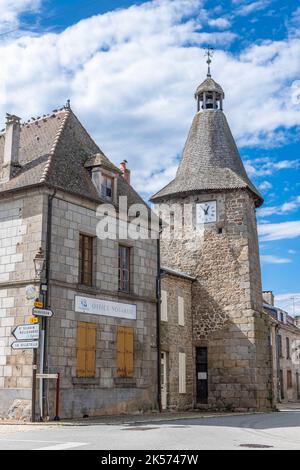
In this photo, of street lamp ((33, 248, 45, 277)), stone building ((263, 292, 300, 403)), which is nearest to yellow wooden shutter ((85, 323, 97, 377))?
street lamp ((33, 248, 45, 277))

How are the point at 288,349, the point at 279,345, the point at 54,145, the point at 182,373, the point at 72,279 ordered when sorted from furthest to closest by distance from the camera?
the point at 288,349, the point at 279,345, the point at 182,373, the point at 54,145, the point at 72,279

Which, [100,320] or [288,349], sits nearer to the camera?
[100,320]

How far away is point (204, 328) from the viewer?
993 inches

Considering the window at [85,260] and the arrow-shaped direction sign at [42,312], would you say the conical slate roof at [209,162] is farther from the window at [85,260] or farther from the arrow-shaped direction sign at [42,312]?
the arrow-shaped direction sign at [42,312]

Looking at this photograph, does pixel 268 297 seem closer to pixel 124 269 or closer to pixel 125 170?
pixel 125 170

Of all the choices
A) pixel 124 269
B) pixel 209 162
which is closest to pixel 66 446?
pixel 124 269

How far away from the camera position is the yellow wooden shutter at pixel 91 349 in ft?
58.5

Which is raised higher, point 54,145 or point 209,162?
point 209,162

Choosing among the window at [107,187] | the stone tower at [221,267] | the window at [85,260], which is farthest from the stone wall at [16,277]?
the stone tower at [221,267]

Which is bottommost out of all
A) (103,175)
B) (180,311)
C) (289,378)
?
(289,378)

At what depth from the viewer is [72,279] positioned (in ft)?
58.2

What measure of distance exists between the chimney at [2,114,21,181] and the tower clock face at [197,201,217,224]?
31.3 ft

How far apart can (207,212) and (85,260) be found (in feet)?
28.4

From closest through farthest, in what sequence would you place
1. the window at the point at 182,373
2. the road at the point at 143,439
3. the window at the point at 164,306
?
the road at the point at 143,439 → the window at the point at 164,306 → the window at the point at 182,373
